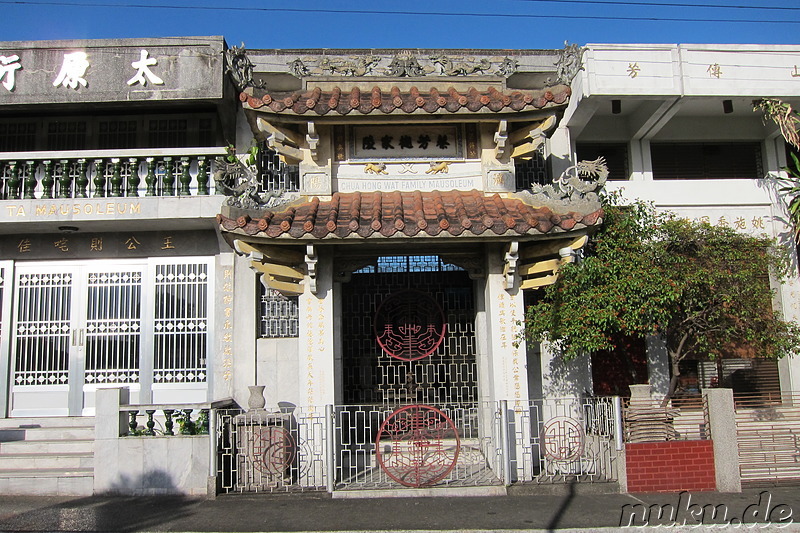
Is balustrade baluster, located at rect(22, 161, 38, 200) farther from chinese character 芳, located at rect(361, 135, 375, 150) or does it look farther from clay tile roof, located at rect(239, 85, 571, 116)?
chinese character 芳, located at rect(361, 135, 375, 150)

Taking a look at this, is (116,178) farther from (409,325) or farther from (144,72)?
(409,325)

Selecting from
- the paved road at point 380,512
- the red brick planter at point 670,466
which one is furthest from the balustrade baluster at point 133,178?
the red brick planter at point 670,466

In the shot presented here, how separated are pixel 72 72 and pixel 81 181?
2148 mm

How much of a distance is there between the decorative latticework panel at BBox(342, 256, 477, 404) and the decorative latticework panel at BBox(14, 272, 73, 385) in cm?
536

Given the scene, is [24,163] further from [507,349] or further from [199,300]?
[507,349]

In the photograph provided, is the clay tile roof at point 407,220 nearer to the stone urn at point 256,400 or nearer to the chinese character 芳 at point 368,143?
the chinese character 芳 at point 368,143

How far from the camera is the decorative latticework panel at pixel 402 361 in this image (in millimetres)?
10828

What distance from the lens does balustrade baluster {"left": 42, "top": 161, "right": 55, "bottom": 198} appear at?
11.1 m

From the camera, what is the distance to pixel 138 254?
38.6ft

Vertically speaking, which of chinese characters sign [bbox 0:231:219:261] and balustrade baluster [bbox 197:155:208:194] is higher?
balustrade baluster [bbox 197:155:208:194]

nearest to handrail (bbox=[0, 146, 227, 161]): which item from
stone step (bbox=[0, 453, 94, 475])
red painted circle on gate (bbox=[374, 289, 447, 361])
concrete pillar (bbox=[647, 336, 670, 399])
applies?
red painted circle on gate (bbox=[374, 289, 447, 361])

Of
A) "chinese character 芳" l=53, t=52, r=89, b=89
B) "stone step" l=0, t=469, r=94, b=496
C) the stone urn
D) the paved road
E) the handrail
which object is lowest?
the paved road

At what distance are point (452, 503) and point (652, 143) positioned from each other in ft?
28.8

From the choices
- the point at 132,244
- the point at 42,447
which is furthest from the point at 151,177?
the point at 42,447
